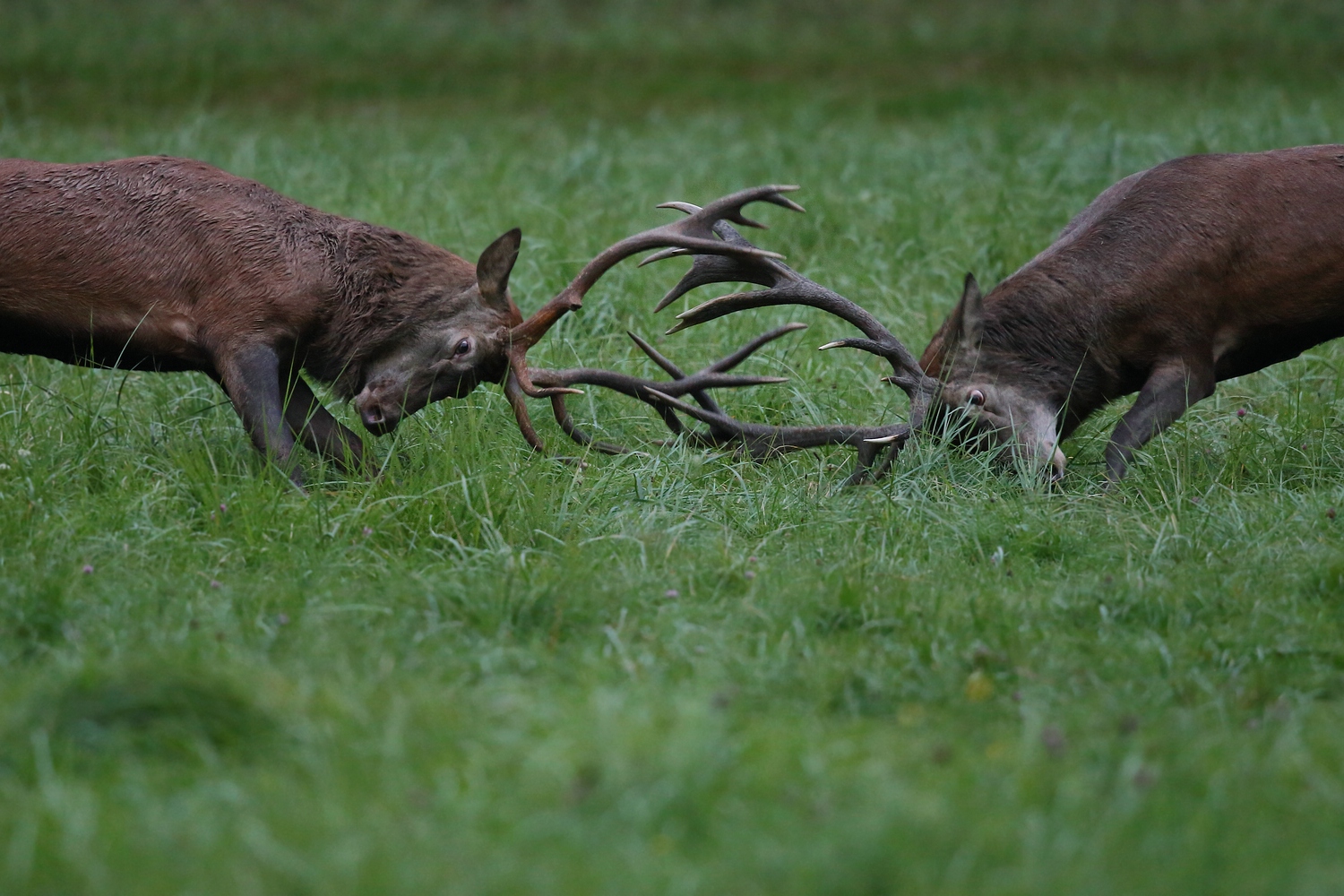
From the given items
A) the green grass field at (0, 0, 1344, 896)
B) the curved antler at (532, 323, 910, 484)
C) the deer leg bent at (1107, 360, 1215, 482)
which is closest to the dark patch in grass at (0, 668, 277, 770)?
the green grass field at (0, 0, 1344, 896)

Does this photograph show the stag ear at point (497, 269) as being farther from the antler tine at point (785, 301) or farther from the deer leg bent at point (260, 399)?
the deer leg bent at point (260, 399)

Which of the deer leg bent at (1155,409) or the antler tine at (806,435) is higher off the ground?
the deer leg bent at (1155,409)

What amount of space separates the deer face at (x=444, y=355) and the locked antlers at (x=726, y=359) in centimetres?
14

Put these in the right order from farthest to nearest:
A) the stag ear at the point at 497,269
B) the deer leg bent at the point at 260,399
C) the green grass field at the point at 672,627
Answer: the stag ear at the point at 497,269, the deer leg bent at the point at 260,399, the green grass field at the point at 672,627

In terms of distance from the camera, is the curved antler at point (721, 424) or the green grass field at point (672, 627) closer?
the green grass field at point (672, 627)

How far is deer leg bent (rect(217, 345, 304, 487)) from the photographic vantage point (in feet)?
18.6

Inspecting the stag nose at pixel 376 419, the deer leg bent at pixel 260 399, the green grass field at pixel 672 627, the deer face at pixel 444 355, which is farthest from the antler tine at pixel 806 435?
the deer leg bent at pixel 260 399

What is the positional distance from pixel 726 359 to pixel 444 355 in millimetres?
1227

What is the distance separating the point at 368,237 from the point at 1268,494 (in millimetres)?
3904

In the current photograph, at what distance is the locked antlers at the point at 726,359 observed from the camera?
5.98 m

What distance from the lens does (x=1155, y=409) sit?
19.7 ft

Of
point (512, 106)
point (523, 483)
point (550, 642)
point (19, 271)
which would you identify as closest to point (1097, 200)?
point (523, 483)

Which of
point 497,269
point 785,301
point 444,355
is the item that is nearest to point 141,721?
point 444,355

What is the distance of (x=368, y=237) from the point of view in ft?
20.2
